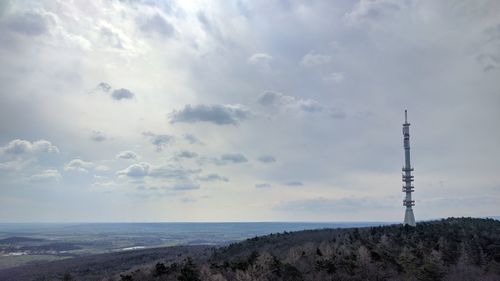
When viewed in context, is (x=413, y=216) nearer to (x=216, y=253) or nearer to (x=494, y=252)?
(x=494, y=252)

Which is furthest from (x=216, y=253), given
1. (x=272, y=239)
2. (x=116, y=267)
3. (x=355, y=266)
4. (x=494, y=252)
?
(x=494, y=252)

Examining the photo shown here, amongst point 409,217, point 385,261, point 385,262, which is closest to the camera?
point 385,262

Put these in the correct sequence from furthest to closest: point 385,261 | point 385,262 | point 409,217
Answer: point 409,217 → point 385,261 → point 385,262

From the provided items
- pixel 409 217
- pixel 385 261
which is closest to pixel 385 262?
pixel 385 261

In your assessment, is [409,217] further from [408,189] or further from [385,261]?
[385,261]

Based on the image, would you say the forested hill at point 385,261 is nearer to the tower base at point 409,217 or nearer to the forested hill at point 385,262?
the forested hill at point 385,262

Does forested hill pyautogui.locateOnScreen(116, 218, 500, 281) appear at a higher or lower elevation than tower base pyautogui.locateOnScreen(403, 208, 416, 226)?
lower

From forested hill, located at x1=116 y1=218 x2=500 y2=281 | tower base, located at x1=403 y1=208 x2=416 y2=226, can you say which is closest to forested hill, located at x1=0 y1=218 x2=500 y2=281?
forested hill, located at x1=116 y1=218 x2=500 y2=281

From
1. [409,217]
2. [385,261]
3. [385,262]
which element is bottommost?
[385,262]

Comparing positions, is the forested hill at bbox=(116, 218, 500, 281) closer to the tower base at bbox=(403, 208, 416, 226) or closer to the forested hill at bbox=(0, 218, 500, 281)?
the forested hill at bbox=(0, 218, 500, 281)

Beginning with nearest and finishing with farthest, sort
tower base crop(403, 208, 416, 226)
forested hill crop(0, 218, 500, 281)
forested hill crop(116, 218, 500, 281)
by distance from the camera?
1. forested hill crop(116, 218, 500, 281)
2. forested hill crop(0, 218, 500, 281)
3. tower base crop(403, 208, 416, 226)

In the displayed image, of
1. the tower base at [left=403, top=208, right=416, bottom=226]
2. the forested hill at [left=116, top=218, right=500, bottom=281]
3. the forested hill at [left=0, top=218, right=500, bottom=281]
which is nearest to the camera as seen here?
the forested hill at [left=116, top=218, right=500, bottom=281]

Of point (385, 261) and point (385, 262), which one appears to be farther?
point (385, 261)

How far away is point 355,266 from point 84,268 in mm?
123148
